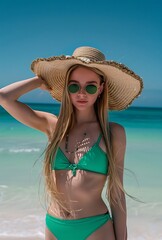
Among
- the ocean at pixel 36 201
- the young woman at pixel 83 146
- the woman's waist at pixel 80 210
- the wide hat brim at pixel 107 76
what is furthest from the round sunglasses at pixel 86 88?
the woman's waist at pixel 80 210

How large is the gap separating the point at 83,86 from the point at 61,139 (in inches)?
15.3

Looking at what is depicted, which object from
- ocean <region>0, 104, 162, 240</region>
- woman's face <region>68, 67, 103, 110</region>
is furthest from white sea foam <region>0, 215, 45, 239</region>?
woman's face <region>68, 67, 103, 110</region>

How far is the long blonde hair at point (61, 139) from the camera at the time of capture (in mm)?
2473

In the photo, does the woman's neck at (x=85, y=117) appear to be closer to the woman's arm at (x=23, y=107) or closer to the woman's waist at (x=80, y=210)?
the woman's arm at (x=23, y=107)

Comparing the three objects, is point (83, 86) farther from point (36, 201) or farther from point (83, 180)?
point (36, 201)

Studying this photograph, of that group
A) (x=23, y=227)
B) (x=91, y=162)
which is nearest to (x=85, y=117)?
(x=91, y=162)

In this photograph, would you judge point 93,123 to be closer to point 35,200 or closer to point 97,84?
point 97,84

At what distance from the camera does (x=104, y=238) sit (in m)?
2.43

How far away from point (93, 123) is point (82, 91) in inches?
11.1

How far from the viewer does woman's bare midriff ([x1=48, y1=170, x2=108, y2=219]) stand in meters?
2.46

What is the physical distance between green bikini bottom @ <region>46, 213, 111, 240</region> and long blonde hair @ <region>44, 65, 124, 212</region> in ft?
0.32

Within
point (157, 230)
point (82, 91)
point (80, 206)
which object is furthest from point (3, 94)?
point (157, 230)

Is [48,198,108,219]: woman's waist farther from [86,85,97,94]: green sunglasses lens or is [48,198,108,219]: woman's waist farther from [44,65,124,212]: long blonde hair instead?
[86,85,97,94]: green sunglasses lens

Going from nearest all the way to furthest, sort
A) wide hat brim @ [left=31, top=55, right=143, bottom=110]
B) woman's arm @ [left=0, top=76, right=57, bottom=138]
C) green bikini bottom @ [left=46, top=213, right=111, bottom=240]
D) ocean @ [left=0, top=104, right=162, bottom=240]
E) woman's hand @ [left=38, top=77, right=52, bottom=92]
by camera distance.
Answer: green bikini bottom @ [left=46, top=213, right=111, bottom=240]
wide hat brim @ [left=31, top=55, right=143, bottom=110]
woman's arm @ [left=0, top=76, right=57, bottom=138]
woman's hand @ [left=38, top=77, right=52, bottom=92]
ocean @ [left=0, top=104, right=162, bottom=240]
